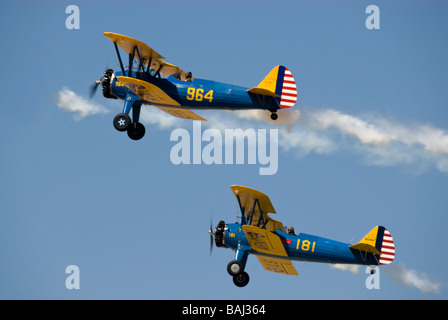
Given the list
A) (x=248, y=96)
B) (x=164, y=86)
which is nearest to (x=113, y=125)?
(x=164, y=86)

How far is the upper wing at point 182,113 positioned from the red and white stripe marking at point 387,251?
26.7 ft

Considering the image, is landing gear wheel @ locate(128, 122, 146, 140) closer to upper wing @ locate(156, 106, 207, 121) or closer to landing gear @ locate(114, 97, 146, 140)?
landing gear @ locate(114, 97, 146, 140)

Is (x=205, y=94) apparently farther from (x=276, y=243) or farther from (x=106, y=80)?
(x=276, y=243)

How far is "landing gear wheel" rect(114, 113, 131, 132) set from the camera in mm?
38094

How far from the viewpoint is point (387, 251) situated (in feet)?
123

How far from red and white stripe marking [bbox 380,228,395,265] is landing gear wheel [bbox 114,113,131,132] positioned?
998cm

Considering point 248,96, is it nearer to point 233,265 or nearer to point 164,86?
point 164,86

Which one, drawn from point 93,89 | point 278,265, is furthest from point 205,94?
point 278,265

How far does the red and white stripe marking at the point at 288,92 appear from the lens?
37688 mm

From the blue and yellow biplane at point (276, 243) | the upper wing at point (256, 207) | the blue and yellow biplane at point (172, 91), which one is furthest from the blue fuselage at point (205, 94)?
the blue and yellow biplane at point (276, 243)

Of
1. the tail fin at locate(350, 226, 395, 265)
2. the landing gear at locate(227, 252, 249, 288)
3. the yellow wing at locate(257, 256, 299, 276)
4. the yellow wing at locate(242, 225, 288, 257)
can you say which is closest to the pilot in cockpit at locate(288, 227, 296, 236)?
the yellow wing at locate(242, 225, 288, 257)
